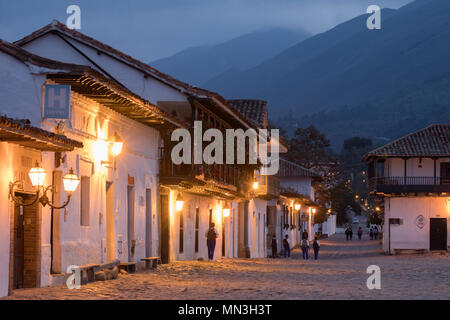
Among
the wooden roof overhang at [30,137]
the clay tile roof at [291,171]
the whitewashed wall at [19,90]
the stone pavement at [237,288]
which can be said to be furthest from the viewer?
the clay tile roof at [291,171]

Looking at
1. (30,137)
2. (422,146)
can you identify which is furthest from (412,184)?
(30,137)

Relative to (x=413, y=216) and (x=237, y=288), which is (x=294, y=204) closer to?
(x=413, y=216)

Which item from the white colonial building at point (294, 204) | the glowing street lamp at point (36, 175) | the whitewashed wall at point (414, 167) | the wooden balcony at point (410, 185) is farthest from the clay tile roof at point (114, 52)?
the white colonial building at point (294, 204)

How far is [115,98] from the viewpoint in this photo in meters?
19.1

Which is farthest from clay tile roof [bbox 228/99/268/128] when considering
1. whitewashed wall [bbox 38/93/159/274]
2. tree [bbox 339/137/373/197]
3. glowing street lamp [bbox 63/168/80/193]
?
tree [bbox 339/137/373/197]

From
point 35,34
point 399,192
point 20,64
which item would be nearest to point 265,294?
point 20,64

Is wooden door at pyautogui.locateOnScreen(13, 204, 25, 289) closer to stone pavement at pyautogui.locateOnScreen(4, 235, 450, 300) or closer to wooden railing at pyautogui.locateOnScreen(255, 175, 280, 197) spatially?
stone pavement at pyautogui.locateOnScreen(4, 235, 450, 300)

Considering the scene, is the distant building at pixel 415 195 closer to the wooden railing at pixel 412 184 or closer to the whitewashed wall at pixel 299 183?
the wooden railing at pixel 412 184

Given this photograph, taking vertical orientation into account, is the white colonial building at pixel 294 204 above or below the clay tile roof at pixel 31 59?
below

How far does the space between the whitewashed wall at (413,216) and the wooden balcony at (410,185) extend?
94 centimetres

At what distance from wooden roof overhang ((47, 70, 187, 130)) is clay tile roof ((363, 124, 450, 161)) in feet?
83.6

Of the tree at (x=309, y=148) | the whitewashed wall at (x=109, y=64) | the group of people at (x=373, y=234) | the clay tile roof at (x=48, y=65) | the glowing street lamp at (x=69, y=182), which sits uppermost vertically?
the tree at (x=309, y=148)

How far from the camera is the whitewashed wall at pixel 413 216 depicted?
1902 inches
